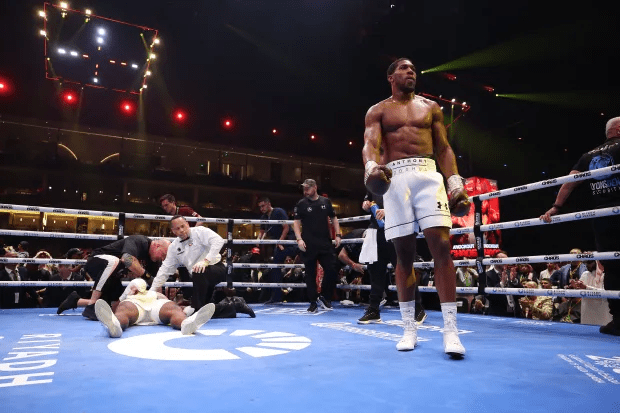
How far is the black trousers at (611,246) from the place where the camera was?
128 inches

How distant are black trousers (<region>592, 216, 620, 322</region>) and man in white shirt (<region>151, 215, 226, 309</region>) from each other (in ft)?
11.4

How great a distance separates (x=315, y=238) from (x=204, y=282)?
1.56 meters

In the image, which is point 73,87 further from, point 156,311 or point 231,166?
point 156,311

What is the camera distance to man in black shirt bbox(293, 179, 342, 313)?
5.24 metres

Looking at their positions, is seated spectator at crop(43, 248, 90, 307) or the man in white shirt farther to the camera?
seated spectator at crop(43, 248, 90, 307)

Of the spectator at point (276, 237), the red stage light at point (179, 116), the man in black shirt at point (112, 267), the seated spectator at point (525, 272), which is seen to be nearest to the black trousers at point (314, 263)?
the spectator at point (276, 237)

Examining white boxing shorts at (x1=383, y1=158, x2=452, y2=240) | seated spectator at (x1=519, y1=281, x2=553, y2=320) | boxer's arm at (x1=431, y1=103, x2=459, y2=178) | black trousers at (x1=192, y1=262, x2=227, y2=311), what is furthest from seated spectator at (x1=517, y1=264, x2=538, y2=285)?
white boxing shorts at (x1=383, y1=158, x2=452, y2=240)

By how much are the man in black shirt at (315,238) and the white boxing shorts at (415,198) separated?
270 centimetres

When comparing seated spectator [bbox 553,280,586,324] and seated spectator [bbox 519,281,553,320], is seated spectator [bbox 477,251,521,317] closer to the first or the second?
seated spectator [bbox 519,281,553,320]

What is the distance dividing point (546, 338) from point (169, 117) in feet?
63.0

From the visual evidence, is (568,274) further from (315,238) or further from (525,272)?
(315,238)

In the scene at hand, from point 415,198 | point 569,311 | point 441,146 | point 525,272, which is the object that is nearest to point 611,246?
point 441,146

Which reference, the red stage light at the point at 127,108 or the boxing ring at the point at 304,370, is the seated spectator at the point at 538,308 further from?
the red stage light at the point at 127,108

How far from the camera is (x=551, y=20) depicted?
833cm
